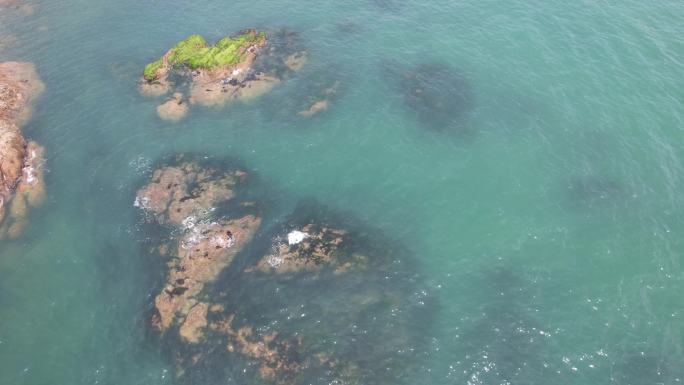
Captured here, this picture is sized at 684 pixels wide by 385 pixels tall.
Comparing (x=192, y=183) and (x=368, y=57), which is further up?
(x=368, y=57)

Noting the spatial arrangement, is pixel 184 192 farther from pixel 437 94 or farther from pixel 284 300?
pixel 437 94

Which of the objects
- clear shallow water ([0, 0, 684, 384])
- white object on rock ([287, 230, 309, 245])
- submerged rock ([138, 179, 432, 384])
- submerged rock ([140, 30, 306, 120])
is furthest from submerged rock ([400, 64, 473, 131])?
white object on rock ([287, 230, 309, 245])

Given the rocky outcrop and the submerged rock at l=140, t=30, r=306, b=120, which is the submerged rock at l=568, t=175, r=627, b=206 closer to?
the submerged rock at l=140, t=30, r=306, b=120

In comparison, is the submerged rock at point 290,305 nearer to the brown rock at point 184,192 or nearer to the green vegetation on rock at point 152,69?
the brown rock at point 184,192

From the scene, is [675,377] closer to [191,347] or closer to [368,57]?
[191,347]

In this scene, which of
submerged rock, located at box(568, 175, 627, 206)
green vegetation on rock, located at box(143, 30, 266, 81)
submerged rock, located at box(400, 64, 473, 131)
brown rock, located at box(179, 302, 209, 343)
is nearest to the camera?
brown rock, located at box(179, 302, 209, 343)

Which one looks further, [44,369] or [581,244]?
[581,244]

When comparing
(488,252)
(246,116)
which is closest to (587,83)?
(488,252)

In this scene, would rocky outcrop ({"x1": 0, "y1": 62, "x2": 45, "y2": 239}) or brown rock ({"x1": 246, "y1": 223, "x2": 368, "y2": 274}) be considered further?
rocky outcrop ({"x1": 0, "y1": 62, "x2": 45, "y2": 239})
